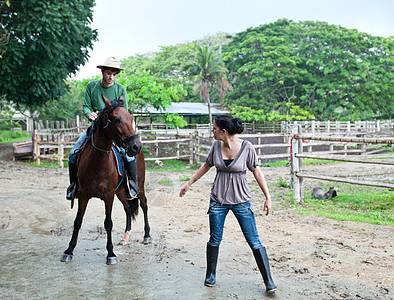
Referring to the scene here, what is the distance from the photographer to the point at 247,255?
16.2 ft

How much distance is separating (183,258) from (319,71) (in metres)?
43.2

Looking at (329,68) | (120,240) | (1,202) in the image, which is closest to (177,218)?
(120,240)

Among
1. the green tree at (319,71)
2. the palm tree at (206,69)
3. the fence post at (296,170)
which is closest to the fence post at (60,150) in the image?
the fence post at (296,170)

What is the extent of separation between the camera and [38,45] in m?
14.8

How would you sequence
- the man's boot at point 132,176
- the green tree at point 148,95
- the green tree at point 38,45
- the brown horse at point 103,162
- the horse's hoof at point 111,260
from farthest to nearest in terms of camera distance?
the green tree at point 148,95, the green tree at point 38,45, the man's boot at point 132,176, the horse's hoof at point 111,260, the brown horse at point 103,162

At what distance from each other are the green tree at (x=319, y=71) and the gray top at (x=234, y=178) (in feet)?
128

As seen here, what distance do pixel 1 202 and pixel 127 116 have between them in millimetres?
5695

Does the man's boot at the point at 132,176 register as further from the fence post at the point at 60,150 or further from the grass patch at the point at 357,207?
the fence post at the point at 60,150

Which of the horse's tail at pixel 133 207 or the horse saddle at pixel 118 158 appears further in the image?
the horse's tail at pixel 133 207

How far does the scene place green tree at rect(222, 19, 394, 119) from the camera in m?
41.5

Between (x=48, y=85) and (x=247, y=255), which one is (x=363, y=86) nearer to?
(x=48, y=85)

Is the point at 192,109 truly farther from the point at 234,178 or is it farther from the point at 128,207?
the point at 234,178

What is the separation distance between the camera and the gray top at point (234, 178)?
3.74 metres

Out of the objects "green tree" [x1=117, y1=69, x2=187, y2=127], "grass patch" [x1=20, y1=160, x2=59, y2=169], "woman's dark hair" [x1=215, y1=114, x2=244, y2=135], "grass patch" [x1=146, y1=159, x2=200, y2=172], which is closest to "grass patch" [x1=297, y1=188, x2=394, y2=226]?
"woman's dark hair" [x1=215, y1=114, x2=244, y2=135]
